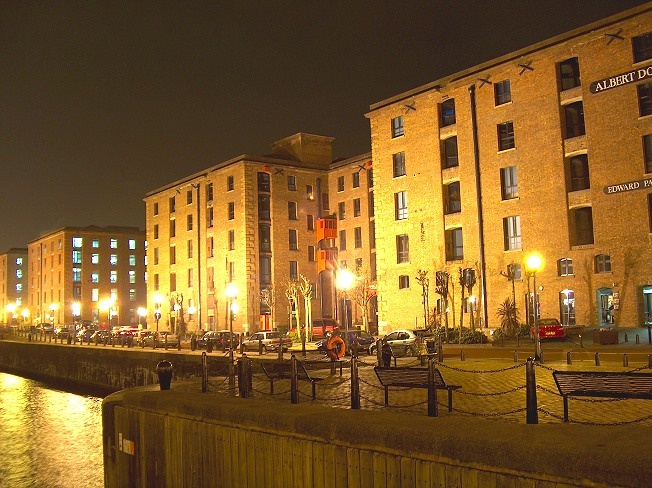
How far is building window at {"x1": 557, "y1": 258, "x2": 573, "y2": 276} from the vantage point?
4341 centimetres

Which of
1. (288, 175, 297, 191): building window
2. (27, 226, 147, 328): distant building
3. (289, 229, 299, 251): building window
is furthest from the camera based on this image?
(27, 226, 147, 328): distant building

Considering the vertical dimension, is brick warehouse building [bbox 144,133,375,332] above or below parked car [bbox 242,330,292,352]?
above

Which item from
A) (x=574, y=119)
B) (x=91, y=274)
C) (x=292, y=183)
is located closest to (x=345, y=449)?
(x=574, y=119)

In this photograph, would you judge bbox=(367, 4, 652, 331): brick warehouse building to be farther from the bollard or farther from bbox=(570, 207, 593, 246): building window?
the bollard

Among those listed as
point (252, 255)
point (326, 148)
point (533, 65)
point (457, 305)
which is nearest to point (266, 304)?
point (252, 255)

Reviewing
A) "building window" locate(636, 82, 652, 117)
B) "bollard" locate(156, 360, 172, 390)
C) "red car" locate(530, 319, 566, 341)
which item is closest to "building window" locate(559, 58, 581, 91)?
"building window" locate(636, 82, 652, 117)

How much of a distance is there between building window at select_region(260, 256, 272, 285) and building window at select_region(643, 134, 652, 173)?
40.4 meters

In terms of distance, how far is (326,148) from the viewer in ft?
265

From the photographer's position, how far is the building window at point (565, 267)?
1709 inches

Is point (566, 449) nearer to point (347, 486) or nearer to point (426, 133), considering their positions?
point (347, 486)

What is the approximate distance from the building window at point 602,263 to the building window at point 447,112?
574 inches

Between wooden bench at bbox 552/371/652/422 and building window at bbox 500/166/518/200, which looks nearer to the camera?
wooden bench at bbox 552/371/652/422

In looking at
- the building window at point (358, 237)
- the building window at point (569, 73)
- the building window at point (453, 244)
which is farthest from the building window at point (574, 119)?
the building window at point (358, 237)

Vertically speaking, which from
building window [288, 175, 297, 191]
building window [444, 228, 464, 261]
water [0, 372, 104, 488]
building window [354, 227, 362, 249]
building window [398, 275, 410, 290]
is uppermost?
building window [288, 175, 297, 191]
